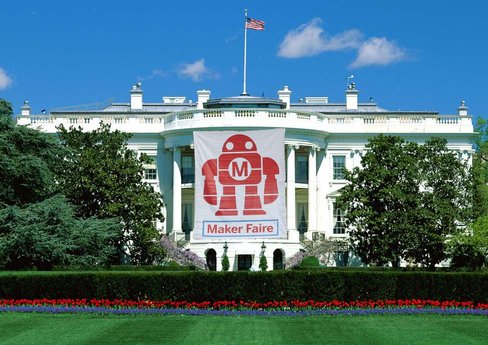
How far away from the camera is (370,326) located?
1046 inches

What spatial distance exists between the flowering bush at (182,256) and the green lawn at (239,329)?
92.0 ft

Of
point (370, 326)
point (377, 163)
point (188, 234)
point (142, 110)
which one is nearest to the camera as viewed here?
point (370, 326)

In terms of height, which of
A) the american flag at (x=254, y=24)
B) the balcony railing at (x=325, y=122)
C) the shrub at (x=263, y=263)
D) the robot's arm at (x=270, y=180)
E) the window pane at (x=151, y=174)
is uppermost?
the american flag at (x=254, y=24)

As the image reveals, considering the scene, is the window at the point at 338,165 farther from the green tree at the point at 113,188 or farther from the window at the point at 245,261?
the green tree at the point at 113,188

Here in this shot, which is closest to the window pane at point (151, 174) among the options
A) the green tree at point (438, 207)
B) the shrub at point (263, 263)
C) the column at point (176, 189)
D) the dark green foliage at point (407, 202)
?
the column at point (176, 189)

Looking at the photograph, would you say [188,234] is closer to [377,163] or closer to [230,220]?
[377,163]

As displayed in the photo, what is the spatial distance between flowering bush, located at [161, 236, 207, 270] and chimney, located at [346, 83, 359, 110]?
21.2 meters

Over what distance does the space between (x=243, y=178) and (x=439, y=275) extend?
12.9 meters

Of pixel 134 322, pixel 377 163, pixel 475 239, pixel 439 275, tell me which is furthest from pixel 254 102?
pixel 134 322

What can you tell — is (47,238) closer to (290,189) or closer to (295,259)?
(295,259)

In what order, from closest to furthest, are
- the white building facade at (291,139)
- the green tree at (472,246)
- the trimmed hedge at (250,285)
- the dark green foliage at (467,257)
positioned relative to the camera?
the trimmed hedge at (250,285) → the green tree at (472,246) → the dark green foliage at (467,257) → the white building facade at (291,139)

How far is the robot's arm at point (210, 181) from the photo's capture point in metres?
43.6

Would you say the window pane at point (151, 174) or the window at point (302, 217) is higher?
the window pane at point (151, 174)

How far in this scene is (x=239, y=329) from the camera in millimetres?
25625
